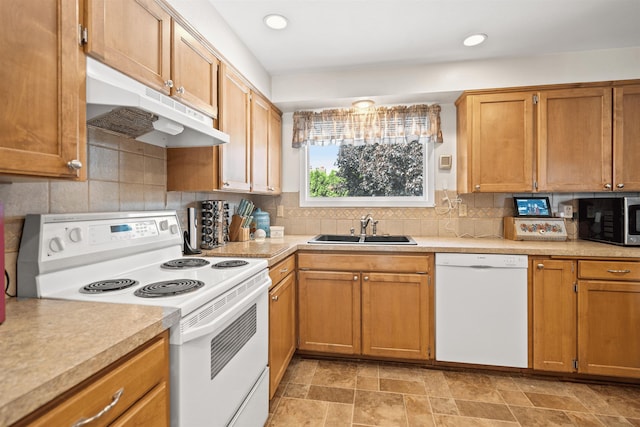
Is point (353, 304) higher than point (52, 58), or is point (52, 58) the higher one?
point (52, 58)

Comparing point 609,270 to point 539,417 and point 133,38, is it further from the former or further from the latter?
point 133,38

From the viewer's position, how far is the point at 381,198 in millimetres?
3043

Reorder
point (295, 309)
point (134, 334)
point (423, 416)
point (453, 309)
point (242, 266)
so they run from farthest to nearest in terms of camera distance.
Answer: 1. point (295, 309)
2. point (453, 309)
3. point (423, 416)
4. point (242, 266)
5. point (134, 334)

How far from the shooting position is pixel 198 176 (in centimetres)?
191

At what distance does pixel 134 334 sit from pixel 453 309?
6.77 feet

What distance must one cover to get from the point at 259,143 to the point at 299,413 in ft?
6.20

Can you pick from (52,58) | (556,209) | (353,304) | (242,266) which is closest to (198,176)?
(242,266)

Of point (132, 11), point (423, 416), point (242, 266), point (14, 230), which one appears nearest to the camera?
point (14, 230)

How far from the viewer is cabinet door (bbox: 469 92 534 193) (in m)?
2.45

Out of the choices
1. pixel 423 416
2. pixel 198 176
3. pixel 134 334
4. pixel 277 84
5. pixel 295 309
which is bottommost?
pixel 423 416

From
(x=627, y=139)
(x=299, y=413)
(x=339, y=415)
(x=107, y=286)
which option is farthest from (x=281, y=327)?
(x=627, y=139)

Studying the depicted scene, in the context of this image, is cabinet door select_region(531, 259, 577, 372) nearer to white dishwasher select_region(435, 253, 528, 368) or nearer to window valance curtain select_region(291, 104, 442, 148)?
white dishwasher select_region(435, 253, 528, 368)

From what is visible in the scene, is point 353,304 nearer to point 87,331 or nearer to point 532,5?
point 87,331

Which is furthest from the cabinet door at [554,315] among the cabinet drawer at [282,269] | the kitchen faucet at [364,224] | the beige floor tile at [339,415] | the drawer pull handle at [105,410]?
the drawer pull handle at [105,410]
